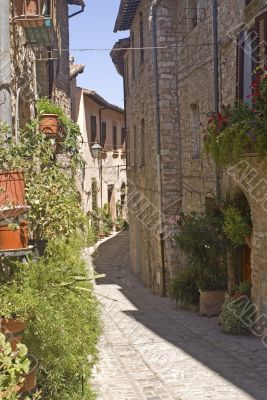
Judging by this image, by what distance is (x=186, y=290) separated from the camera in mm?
11844

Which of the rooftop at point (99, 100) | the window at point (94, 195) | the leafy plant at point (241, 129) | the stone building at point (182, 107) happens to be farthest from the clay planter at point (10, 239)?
the window at point (94, 195)

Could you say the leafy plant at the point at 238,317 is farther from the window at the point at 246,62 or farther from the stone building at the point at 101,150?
the stone building at the point at 101,150

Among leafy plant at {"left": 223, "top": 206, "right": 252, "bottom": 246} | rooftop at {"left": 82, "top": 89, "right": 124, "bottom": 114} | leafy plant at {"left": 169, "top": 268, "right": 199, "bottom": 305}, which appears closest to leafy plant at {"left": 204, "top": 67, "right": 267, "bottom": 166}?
leafy plant at {"left": 223, "top": 206, "right": 252, "bottom": 246}

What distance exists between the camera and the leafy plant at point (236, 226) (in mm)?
9906

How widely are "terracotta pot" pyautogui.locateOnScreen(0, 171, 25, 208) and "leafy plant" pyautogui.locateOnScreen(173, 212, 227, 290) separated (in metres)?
6.37

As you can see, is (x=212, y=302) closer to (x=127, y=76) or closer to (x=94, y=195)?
(x=127, y=76)

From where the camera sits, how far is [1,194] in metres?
4.75

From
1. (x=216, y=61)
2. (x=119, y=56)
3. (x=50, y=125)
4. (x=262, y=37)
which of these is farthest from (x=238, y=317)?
(x=119, y=56)

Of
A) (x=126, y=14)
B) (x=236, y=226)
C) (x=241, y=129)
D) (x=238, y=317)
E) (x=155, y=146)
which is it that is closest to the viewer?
(x=241, y=129)

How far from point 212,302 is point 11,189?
23.4 ft

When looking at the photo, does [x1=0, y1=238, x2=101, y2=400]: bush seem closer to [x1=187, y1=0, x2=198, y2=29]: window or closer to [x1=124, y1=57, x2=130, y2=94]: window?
[x1=187, y1=0, x2=198, y2=29]: window

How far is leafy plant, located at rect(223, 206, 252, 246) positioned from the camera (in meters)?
9.91

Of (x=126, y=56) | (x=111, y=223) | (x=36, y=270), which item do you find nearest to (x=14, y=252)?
(x=36, y=270)

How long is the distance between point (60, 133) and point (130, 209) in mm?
10109
